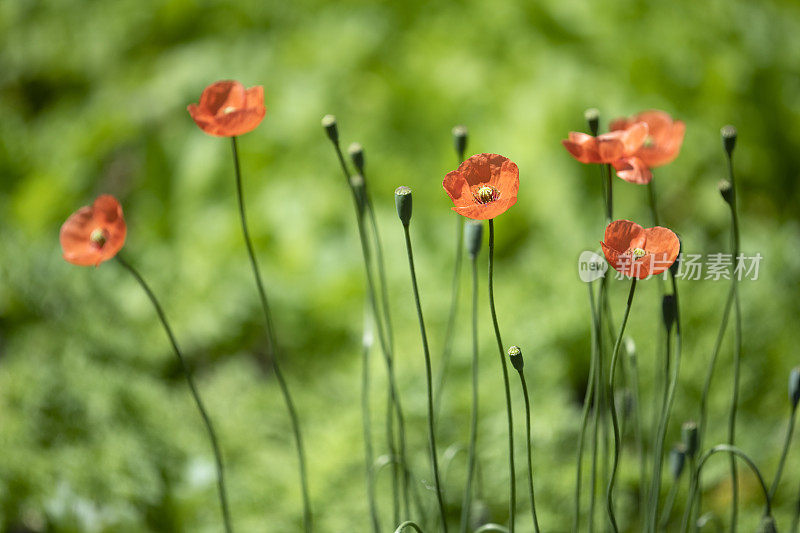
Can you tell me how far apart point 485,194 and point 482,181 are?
0.6 inches

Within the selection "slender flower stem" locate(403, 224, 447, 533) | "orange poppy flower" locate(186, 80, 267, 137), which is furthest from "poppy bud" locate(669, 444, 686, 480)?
"orange poppy flower" locate(186, 80, 267, 137)

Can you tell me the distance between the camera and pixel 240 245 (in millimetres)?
1725

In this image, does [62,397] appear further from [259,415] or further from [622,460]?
[622,460]

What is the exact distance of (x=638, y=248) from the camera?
489 millimetres

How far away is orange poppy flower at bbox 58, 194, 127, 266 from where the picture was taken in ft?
1.95

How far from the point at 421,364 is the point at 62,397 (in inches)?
24.3

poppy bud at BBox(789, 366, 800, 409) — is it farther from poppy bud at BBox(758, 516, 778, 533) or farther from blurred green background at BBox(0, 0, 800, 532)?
blurred green background at BBox(0, 0, 800, 532)

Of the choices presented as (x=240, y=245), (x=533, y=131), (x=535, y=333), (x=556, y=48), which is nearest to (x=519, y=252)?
(x=533, y=131)

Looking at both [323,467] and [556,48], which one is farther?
[556,48]

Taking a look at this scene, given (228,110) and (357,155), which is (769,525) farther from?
(228,110)

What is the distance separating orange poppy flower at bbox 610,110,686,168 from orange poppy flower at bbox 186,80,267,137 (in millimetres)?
307

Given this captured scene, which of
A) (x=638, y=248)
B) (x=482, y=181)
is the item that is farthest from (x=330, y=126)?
(x=638, y=248)

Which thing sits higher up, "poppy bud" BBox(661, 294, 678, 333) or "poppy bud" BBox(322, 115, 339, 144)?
"poppy bud" BBox(322, 115, 339, 144)

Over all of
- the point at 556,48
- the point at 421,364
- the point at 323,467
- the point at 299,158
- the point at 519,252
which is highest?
the point at 556,48
